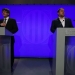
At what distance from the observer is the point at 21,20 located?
4.87 meters

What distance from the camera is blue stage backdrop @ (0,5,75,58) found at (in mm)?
4840

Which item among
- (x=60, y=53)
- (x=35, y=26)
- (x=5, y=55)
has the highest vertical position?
(x=35, y=26)

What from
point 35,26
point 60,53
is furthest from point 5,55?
point 35,26

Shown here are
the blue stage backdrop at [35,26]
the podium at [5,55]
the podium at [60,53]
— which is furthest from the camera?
the blue stage backdrop at [35,26]

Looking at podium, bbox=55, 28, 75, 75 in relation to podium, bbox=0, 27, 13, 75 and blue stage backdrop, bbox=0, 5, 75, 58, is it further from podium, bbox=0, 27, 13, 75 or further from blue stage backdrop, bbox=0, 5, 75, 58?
blue stage backdrop, bbox=0, 5, 75, 58

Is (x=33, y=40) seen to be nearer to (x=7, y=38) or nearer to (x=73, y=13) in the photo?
(x=73, y=13)

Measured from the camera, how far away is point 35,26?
486cm

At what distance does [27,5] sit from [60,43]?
274cm

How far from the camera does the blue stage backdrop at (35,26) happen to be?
4840 mm

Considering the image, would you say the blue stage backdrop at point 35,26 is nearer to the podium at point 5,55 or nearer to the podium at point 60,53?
the podium at point 5,55

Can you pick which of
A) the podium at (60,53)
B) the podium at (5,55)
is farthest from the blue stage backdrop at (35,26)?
the podium at (60,53)

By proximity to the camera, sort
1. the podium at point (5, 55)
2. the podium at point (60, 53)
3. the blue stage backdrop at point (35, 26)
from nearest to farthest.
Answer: the podium at point (60, 53), the podium at point (5, 55), the blue stage backdrop at point (35, 26)

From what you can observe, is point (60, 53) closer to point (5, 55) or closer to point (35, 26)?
point (5, 55)

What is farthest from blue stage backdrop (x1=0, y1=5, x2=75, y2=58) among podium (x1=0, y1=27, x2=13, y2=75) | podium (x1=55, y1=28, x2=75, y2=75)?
podium (x1=55, y1=28, x2=75, y2=75)
